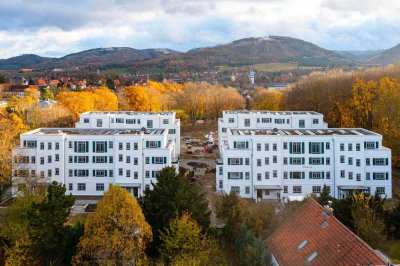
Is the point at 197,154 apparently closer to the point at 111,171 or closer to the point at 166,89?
the point at 111,171

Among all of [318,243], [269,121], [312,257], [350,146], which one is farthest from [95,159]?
[312,257]

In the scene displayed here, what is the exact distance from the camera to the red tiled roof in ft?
63.6

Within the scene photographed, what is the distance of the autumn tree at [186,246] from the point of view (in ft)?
78.7

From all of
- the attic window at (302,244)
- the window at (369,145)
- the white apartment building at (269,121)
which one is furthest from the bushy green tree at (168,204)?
the white apartment building at (269,121)

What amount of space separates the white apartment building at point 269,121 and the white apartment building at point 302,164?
13554mm

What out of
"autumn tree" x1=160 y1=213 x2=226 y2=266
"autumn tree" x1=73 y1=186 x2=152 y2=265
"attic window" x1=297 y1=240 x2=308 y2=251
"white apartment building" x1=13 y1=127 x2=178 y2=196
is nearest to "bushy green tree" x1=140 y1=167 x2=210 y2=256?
"autumn tree" x1=160 y1=213 x2=226 y2=266

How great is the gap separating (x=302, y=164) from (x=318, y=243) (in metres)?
24.2

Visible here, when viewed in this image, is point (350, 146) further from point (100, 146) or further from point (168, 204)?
point (100, 146)

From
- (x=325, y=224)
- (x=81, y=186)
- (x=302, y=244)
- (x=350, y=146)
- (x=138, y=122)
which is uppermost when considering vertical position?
(x=138, y=122)

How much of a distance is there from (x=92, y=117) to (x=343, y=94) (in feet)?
122

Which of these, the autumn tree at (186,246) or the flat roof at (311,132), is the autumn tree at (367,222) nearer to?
the autumn tree at (186,246)

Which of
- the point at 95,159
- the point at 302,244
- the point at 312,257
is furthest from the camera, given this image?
the point at 95,159

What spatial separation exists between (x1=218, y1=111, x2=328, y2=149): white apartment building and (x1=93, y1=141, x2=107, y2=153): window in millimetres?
17644

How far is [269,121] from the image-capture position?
60.7 m
